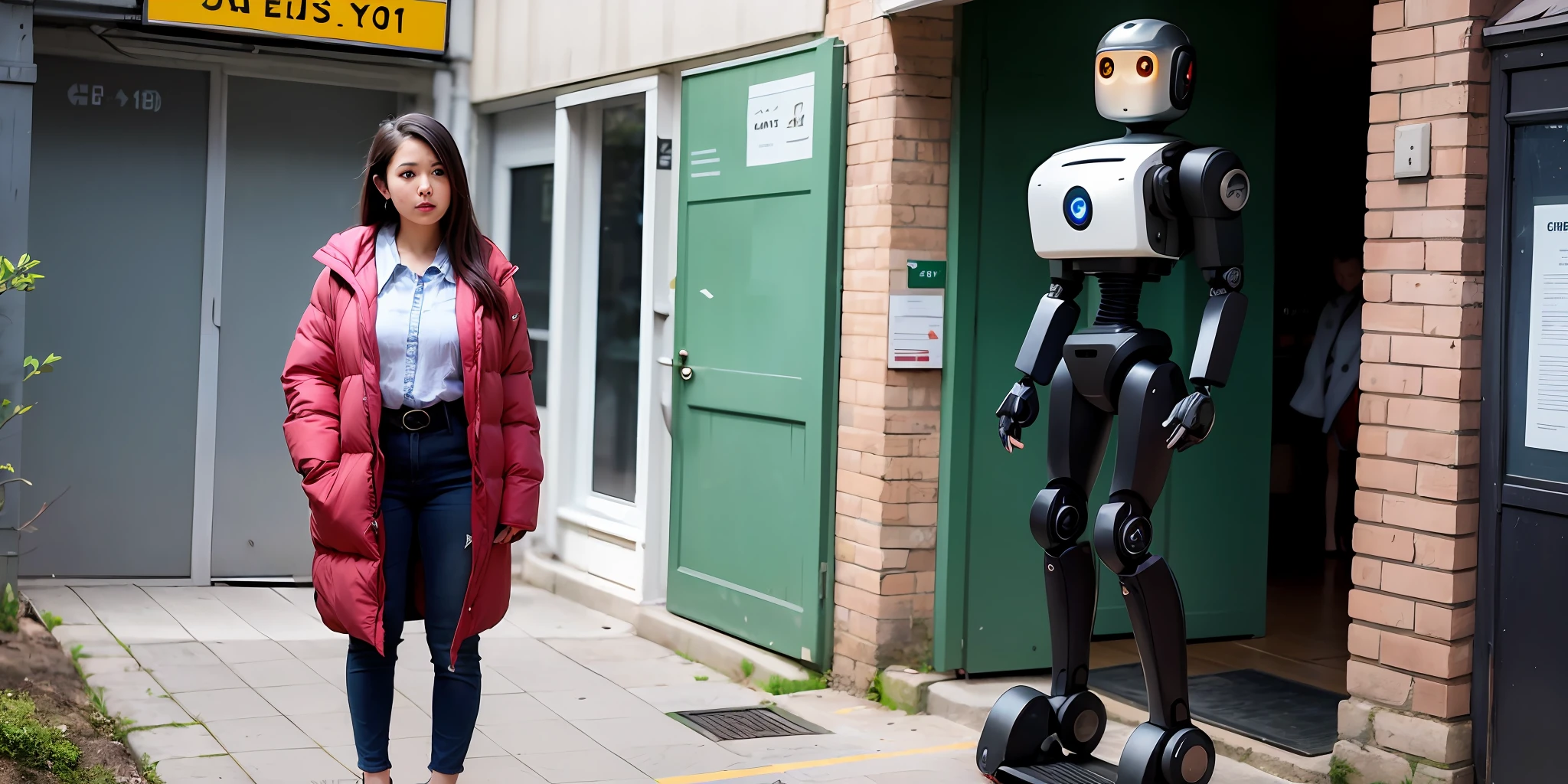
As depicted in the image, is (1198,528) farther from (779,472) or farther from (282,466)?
(282,466)

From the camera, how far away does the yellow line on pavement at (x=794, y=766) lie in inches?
177

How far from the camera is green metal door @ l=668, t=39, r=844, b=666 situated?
5598mm

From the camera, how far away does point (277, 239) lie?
7.87m

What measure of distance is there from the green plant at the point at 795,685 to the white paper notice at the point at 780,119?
1958mm

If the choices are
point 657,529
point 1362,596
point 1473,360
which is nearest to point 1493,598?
point 1362,596

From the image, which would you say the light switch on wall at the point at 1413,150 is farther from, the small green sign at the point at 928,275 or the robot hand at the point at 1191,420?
the small green sign at the point at 928,275

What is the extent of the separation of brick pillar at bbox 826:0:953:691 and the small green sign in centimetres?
3

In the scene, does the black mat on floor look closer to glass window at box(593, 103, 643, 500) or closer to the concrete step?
the concrete step

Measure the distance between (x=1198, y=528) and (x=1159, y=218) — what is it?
2.28 metres

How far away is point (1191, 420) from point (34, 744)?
3.25 metres

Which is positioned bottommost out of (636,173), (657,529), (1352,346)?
(657,529)

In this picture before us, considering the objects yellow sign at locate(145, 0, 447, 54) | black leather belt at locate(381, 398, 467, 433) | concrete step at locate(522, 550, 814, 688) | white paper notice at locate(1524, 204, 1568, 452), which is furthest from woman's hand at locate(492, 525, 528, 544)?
yellow sign at locate(145, 0, 447, 54)

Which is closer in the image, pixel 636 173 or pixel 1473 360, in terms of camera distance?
pixel 1473 360

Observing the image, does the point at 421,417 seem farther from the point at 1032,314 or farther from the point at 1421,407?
the point at 1032,314
